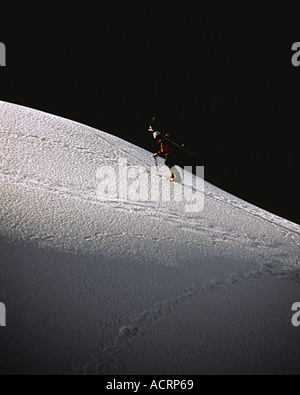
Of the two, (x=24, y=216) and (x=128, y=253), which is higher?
(x=24, y=216)

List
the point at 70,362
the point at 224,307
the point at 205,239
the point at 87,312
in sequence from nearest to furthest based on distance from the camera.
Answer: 1. the point at 70,362
2. the point at 87,312
3. the point at 224,307
4. the point at 205,239

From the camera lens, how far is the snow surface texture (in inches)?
35.3

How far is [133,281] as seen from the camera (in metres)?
1.10

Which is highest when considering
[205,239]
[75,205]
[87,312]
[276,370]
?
[75,205]

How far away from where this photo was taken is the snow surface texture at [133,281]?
0.90 meters

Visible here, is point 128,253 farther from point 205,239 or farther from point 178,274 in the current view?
point 205,239

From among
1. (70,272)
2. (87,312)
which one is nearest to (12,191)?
(70,272)

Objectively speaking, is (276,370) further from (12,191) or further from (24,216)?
(12,191)

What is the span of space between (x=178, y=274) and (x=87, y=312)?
13.8 inches

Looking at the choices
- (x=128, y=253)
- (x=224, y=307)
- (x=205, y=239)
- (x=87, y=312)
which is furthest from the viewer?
(x=205, y=239)

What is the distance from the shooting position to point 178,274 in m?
1.17

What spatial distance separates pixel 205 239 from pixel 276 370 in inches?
22.7

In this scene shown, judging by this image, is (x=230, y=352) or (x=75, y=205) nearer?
(x=230, y=352)

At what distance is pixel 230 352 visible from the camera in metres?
0.94
